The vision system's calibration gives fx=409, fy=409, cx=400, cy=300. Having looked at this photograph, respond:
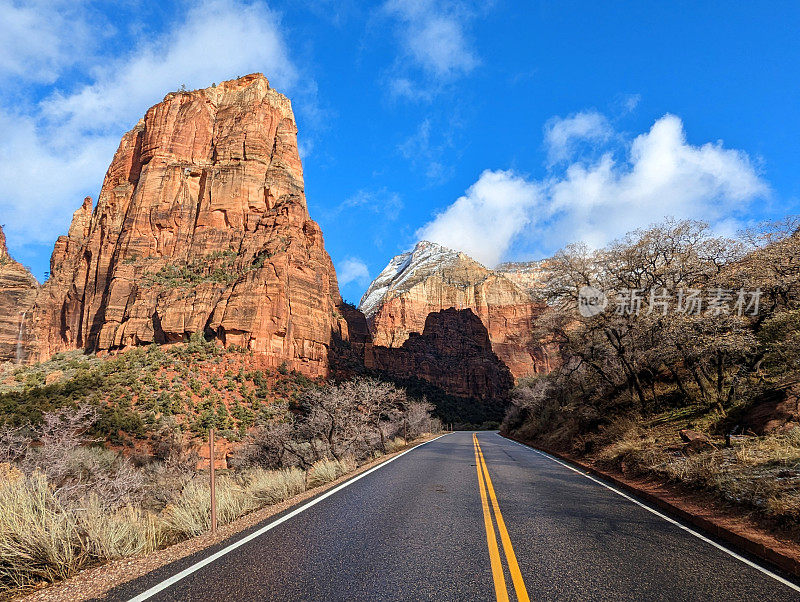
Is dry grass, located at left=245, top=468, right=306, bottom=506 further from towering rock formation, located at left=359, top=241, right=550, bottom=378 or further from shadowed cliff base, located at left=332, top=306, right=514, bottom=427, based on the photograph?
towering rock formation, located at left=359, top=241, right=550, bottom=378

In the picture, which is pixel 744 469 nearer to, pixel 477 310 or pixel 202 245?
pixel 202 245

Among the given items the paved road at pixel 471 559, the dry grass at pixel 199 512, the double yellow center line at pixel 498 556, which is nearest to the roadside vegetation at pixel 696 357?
the paved road at pixel 471 559

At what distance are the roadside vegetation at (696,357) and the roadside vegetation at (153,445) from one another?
A: 8.97m

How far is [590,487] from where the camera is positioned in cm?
977

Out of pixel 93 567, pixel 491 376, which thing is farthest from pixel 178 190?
pixel 491 376

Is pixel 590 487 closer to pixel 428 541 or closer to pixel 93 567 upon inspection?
pixel 428 541

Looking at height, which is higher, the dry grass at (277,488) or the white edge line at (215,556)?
the white edge line at (215,556)

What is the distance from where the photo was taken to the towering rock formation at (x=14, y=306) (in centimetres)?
6209

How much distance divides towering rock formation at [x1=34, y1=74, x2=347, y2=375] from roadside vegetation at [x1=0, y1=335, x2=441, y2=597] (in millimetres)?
4957

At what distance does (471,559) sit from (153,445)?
112ft

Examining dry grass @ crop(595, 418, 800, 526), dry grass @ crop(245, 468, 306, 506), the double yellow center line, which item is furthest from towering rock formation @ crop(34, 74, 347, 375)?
the double yellow center line

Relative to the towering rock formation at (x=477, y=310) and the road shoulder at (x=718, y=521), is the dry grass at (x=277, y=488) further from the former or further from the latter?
the towering rock formation at (x=477, y=310)

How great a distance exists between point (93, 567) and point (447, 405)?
8053cm

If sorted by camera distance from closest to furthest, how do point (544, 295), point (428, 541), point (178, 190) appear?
point (428, 541) < point (544, 295) < point (178, 190)
